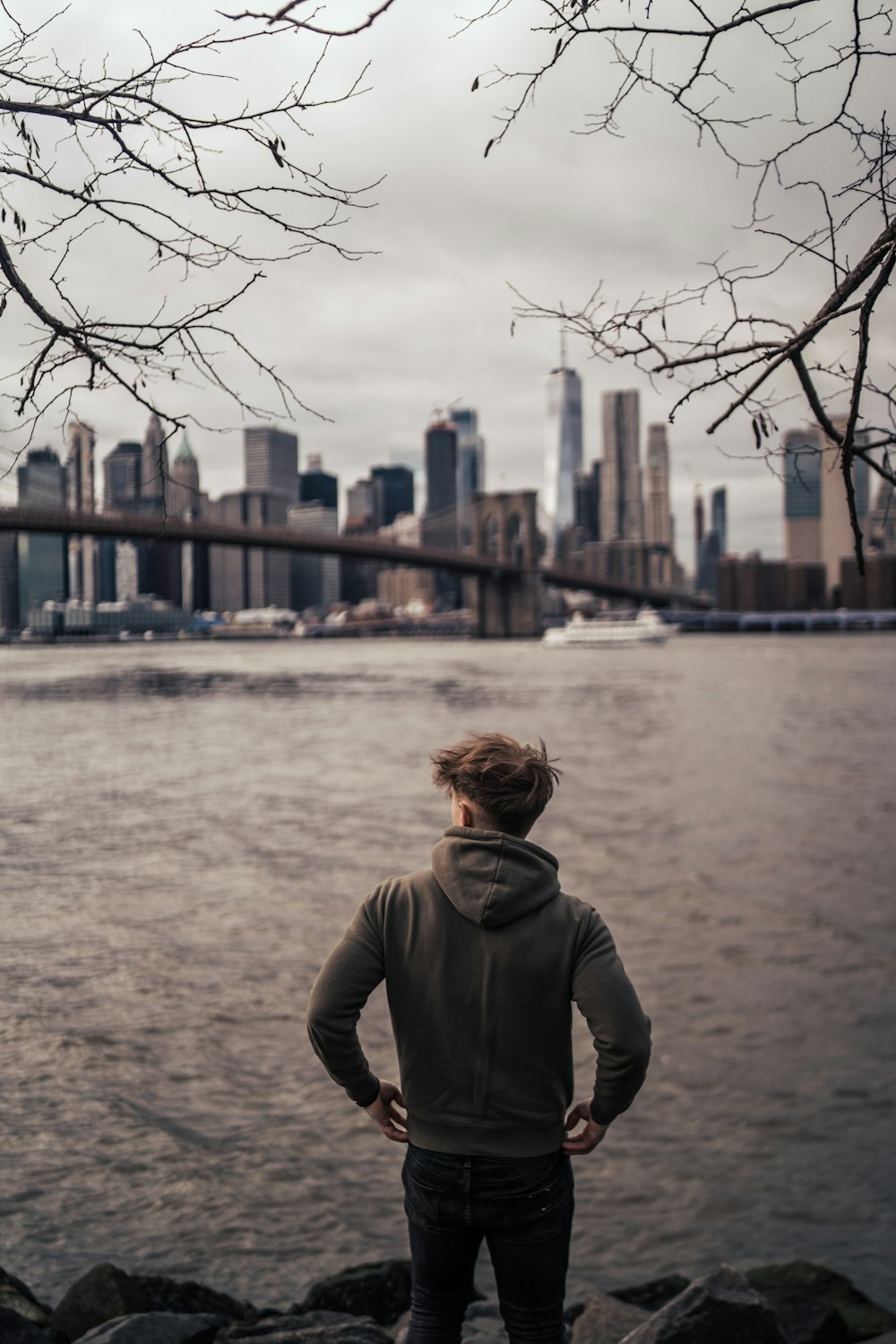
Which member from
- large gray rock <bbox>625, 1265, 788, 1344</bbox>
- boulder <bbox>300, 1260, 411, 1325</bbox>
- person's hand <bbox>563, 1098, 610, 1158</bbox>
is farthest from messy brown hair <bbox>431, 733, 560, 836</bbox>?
boulder <bbox>300, 1260, 411, 1325</bbox>

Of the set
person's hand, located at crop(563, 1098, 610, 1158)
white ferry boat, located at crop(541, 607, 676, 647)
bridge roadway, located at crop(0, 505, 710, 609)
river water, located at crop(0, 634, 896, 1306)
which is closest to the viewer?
person's hand, located at crop(563, 1098, 610, 1158)

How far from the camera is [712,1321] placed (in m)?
Result: 3.52

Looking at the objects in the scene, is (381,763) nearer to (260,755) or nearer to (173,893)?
(260,755)

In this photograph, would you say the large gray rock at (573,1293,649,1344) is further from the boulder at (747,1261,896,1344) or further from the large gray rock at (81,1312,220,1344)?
the large gray rock at (81,1312,220,1344)

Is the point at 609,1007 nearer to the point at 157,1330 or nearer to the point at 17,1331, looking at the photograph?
the point at 157,1330

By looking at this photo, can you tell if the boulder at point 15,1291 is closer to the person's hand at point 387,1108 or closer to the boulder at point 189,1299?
the boulder at point 189,1299

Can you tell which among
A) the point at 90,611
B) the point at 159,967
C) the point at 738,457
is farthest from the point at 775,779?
the point at 90,611

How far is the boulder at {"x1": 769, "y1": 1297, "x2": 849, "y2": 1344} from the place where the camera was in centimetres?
392

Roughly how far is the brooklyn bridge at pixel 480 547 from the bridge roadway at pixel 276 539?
0.15 feet

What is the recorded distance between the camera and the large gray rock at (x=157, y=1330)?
3.50m

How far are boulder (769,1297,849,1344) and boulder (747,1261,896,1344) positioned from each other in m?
0.04

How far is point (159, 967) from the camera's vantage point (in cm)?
836

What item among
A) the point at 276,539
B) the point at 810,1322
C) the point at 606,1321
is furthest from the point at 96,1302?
the point at 276,539

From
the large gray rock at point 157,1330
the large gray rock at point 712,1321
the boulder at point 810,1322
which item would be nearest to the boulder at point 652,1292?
the boulder at point 810,1322
